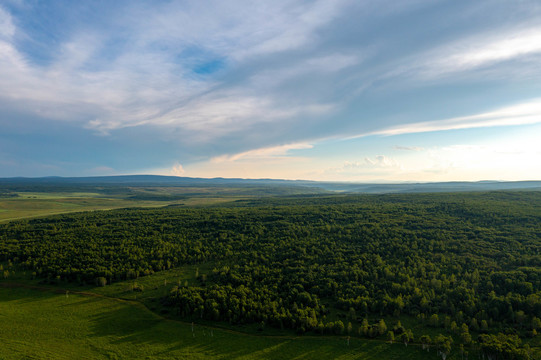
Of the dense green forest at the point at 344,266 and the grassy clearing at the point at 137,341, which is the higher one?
the dense green forest at the point at 344,266

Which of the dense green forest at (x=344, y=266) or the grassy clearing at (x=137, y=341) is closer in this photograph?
the grassy clearing at (x=137, y=341)

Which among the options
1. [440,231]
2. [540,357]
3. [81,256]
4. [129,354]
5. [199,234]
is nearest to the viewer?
[540,357]

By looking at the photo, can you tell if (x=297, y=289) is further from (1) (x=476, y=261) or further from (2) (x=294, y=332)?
(1) (x=476, y=261)

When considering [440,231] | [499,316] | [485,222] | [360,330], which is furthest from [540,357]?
[485,222]

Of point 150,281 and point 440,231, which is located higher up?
point 440,231

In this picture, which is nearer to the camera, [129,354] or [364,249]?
[129,354]
